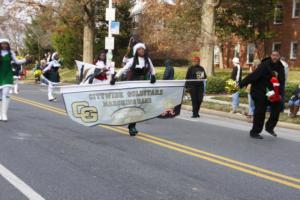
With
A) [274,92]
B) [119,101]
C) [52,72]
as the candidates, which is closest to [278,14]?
[52,72]

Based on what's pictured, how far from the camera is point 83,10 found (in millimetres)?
35219

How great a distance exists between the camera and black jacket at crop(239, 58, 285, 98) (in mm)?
10680

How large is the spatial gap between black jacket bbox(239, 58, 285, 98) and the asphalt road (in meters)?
0.99

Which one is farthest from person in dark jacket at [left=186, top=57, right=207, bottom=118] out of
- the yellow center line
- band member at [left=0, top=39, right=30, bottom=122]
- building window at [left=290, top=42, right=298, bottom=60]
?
building window at [left=290, top=42, right=298, bottom=60]

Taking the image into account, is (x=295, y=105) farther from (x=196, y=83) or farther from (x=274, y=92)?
(x=274, y=92)

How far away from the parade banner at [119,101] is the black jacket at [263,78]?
4.88 feet

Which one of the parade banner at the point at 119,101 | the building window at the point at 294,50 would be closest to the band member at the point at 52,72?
the parade banner at the point at 119,101

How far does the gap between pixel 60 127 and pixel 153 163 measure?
393 cm

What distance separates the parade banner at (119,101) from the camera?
9594 millimetres

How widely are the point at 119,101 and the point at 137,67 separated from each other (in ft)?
2.65

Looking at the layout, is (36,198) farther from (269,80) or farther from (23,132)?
(269,80)

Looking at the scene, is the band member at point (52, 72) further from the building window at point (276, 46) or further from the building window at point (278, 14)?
the building window at point (276, 46)

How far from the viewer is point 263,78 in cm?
1077

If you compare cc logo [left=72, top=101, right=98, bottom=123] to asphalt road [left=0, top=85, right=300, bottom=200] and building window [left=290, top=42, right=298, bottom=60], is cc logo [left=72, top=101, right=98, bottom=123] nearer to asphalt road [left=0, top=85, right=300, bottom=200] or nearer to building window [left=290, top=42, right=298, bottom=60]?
asphalt road [left=0, top=85, right=300, bottom=200]
